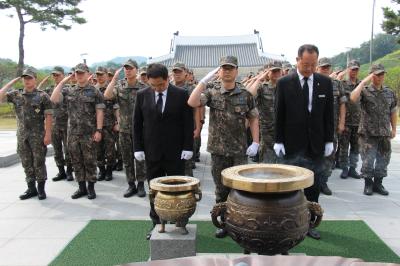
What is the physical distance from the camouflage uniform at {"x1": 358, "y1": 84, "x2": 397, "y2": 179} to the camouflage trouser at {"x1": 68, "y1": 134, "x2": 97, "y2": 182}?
12.7 ft

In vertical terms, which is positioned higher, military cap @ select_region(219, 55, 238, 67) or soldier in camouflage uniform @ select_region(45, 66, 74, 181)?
military cap @ select_region(219, 55, 238, 67)

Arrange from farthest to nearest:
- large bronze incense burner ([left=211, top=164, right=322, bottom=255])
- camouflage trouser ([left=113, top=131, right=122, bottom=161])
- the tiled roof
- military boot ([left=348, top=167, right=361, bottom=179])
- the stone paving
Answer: the tiled roof, camouflage trouser ([left=113, top=131, right=122, bottom=161]), military boot ([left=348, top=167, right=361, bottom=179]), the stone paving, large bronze incense burner ([left=211, top=164, right=322, bottom=255])

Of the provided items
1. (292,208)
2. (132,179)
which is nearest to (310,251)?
(292,208)

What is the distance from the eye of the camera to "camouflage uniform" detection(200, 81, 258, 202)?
4.10 metres

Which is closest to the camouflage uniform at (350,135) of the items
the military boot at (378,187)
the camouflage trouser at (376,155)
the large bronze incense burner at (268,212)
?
the military boot at (378,187)

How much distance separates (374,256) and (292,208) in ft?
4.90

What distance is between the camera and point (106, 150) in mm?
6887

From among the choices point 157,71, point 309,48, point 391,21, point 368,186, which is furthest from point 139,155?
point 391,21

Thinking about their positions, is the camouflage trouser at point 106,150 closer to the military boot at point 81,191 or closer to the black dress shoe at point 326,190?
the military boot at point 81,191

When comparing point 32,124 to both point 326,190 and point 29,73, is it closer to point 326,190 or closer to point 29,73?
point 29,73

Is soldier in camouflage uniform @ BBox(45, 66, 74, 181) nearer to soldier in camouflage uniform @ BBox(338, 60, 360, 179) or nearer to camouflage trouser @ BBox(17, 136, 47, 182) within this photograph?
camouflage trouser @ BBox(17, 136, 47, 182)

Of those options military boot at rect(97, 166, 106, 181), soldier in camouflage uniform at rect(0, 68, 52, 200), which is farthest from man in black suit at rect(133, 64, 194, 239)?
military boot at rect(97, 166, 106, 181)

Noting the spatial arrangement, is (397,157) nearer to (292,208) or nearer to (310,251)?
(310,251)

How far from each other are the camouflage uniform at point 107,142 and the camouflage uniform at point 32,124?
1426 mm
